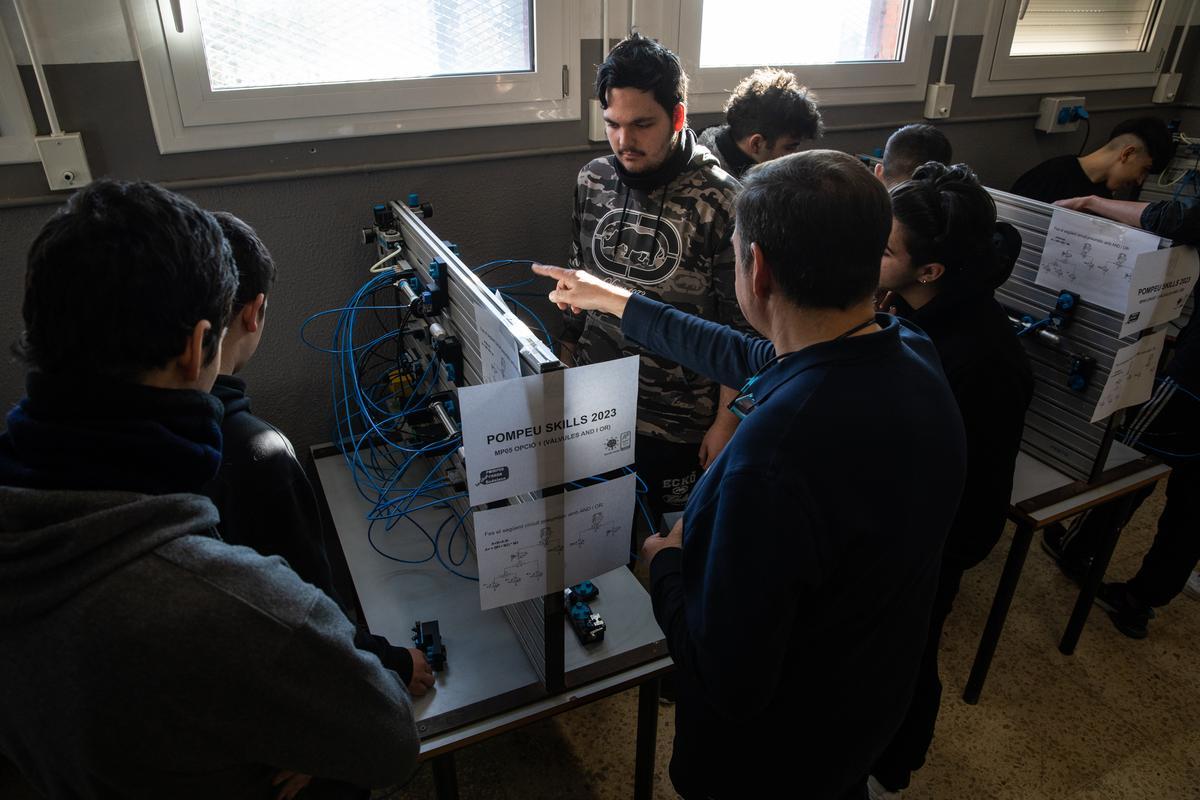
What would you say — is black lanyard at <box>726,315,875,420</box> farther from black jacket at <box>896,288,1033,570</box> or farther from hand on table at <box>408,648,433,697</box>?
hand on table at <box>408,648,433,697</box>

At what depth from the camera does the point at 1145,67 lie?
3.32m

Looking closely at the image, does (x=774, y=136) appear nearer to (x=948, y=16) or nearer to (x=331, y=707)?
(x=948, y=16)

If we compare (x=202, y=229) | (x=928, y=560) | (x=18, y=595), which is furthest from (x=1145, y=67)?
(x=18, y=595)

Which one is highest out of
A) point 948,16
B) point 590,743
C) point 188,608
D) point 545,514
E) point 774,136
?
point 948,16

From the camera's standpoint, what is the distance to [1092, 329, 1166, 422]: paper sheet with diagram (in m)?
1.81

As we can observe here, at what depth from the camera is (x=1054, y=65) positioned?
3.06 meters

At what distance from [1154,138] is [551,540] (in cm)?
275

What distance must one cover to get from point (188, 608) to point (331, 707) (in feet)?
0.62

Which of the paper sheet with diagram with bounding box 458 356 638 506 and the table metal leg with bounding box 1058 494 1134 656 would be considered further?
the table metal leg with bounding box 1058 494 1134 656

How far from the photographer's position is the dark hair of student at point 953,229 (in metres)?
1.46

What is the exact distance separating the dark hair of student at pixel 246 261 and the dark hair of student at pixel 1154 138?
2925mm

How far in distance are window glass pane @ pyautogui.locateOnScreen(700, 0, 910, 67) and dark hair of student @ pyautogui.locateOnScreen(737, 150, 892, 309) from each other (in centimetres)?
167

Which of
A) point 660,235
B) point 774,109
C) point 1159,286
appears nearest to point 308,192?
point 660,235

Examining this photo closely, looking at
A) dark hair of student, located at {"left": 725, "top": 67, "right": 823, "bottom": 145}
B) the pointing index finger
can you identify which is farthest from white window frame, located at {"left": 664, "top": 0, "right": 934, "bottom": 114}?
the pointing index finger
